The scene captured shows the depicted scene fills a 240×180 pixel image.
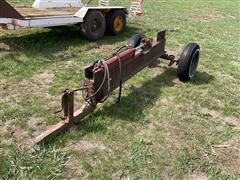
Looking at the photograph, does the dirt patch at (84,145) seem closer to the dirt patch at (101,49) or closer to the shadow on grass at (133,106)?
the shadow on grass at (133,106)

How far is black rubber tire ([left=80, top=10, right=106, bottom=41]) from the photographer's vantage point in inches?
286

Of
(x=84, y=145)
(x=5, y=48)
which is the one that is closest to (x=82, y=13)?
(x=5, y=48)

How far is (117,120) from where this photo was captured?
4.25m

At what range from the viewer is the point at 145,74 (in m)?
5.89

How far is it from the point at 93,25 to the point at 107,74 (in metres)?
3.77

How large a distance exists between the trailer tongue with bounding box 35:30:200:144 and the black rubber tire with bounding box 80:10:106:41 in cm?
213

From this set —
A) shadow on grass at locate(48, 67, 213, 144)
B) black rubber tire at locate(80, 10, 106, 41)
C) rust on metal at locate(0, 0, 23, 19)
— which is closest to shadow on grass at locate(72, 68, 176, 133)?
shadow on grass at locate(48, 67, 213, 144)

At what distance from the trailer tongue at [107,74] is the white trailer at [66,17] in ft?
6.68

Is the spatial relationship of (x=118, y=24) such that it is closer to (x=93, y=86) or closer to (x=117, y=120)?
(x=117, y=120)

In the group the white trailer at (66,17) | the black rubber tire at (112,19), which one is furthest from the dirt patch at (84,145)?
the black rubber tire at (112,19)

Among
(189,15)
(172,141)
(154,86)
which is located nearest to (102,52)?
(154,86)

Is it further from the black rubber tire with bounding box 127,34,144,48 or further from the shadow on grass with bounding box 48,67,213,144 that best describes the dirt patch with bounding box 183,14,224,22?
the black rubber tire with bounding box 127,34,144,48

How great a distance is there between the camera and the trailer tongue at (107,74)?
3.73 metres

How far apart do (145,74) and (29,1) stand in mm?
6991
